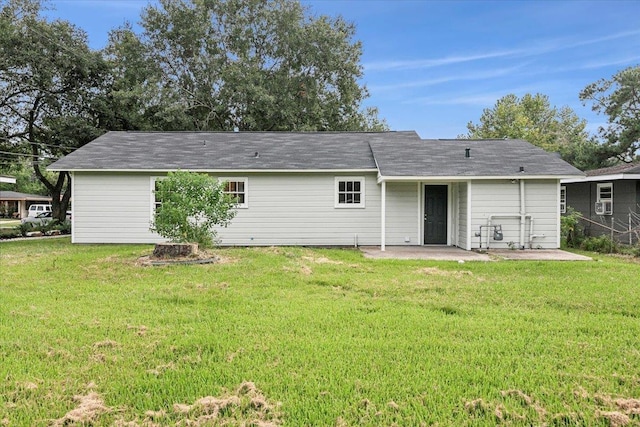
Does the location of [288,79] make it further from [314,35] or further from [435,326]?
[435,326]

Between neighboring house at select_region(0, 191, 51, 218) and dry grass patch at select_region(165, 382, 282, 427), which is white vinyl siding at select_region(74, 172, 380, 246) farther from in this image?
neighboring house at select_region(0, 191, 51, 218)

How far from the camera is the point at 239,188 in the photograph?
13.0m

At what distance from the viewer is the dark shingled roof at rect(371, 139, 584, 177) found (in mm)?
11562

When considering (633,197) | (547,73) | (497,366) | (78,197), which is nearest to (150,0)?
(78,197)

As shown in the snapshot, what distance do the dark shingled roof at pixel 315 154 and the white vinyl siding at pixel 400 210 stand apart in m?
0.93

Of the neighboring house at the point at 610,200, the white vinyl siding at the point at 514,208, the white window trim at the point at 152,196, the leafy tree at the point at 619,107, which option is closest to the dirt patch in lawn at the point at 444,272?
the white vinyl siding at the point at 514,208

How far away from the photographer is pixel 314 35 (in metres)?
24.7

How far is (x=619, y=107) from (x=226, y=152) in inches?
1017

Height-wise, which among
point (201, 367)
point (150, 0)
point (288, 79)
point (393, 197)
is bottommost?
point (201, 367)

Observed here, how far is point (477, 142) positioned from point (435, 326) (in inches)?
463

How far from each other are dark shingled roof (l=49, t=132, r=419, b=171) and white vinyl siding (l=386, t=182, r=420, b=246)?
1.15m

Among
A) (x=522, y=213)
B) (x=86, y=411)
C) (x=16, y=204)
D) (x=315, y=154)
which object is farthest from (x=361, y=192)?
(x=16, y=204)

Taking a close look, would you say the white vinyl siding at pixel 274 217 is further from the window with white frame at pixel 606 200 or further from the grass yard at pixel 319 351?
the window with white frame at pixel 606 200

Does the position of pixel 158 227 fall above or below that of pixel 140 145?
below
